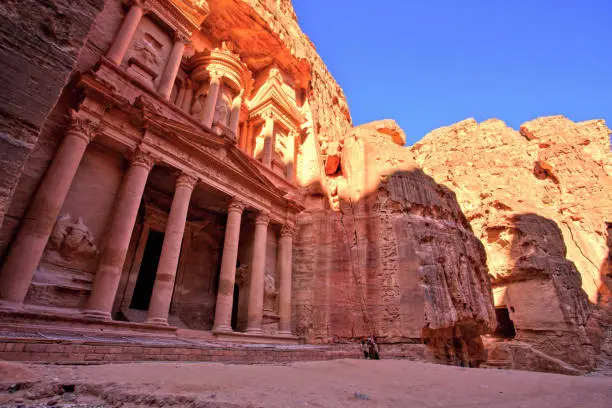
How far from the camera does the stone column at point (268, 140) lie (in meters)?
18.3

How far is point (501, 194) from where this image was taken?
27047 millimetres

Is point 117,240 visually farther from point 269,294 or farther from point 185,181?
point 269,294

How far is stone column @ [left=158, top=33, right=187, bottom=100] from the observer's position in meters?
14.4

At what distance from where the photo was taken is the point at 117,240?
9.52 m

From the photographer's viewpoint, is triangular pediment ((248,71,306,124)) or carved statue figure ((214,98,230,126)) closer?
carved statue figure ((214,98,230,126))

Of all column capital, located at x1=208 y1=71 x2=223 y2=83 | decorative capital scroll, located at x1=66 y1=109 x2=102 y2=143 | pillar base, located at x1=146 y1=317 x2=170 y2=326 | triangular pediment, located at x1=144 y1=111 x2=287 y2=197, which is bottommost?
pillar base, located at x1=146 y1=317 x2=170 y2=326

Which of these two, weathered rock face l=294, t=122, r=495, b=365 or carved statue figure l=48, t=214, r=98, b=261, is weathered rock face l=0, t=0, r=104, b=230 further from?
weathered rock face l=294, t=122, r=495, b=365

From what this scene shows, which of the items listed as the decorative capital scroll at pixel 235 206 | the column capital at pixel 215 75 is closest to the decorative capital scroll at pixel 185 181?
the decorative capital scroll at pixel 235 206

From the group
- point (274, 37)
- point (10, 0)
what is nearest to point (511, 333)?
point (274, 37)

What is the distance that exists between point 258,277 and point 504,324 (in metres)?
20.6

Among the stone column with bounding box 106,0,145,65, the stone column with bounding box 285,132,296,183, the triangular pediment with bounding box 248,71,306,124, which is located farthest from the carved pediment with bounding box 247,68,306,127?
the stone column with bounding box 106,0,145,65

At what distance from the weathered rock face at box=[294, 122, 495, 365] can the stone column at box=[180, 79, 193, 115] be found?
27.8 feet

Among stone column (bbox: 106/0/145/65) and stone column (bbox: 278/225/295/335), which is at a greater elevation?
stone column (bbox: 106/0/145/65)

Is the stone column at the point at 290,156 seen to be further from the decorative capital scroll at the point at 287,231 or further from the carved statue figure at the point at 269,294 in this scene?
the carved statue figure at the point at 269,294
